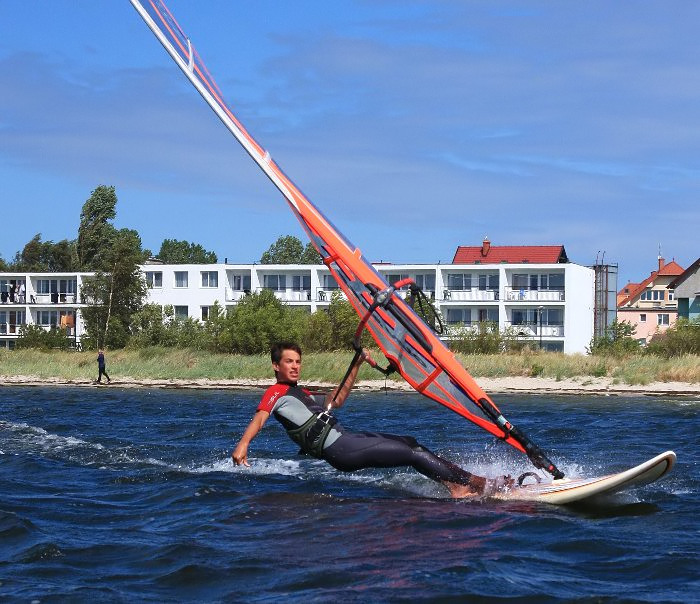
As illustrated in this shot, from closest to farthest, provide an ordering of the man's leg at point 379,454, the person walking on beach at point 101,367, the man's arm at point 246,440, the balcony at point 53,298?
the man's arm at point 246,440
the man's leg at point 379,454
the person walking on beach at point 101,367
the balcony at point 53,298

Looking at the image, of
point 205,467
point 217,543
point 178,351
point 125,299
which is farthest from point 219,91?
point 125,299

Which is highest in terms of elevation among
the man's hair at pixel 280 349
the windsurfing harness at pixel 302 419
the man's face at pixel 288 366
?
the man's hair at pixel 280 349

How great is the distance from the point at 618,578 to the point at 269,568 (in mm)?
2178

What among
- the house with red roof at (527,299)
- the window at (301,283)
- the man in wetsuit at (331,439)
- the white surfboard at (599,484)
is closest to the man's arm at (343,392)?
the man in wetsuit at (331,439)

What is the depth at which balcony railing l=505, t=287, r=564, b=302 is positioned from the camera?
5809 centimetres

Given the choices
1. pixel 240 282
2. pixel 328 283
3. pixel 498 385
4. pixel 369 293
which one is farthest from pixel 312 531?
pixel 240 282

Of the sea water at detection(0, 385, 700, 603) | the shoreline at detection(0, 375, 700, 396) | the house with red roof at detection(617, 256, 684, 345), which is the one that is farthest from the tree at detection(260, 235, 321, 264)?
the sea water at detection(0, 385, 700, 603)

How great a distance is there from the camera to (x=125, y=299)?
56.9 metres

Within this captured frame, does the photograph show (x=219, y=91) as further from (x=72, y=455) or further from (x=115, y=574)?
(x=115, y=574)

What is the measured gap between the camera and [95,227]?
263 ft

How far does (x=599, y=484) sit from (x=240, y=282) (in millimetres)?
55535

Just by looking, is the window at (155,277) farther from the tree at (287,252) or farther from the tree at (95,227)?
the tree at (287,252)

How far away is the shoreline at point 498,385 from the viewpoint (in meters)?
29.7

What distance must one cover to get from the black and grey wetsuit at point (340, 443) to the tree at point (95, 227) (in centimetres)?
7310
